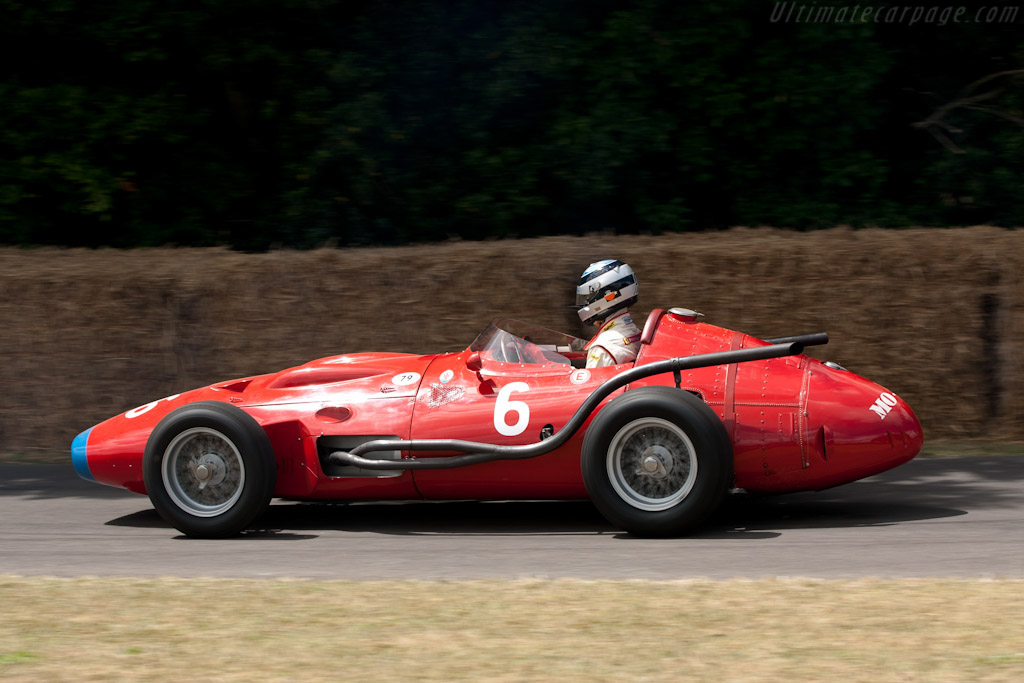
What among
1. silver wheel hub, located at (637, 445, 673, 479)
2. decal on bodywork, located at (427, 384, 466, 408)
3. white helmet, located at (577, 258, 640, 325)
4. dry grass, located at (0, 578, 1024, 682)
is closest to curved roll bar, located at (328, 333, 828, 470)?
decal on bodywork, located at (427, 384, 466, 408)

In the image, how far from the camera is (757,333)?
9750 millimetres

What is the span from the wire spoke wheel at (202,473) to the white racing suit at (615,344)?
2.16 m

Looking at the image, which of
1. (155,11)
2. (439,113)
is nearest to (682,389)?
(439,113)

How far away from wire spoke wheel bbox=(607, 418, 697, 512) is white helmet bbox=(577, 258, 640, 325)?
4.34 ft

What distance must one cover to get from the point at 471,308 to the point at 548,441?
3525 mm

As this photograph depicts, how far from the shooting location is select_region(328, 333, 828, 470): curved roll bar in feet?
21.4

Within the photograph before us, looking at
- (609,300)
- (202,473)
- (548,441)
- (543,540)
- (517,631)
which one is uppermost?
(609,300)

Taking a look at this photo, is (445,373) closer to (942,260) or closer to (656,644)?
(656,644)

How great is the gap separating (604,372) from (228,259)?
4.71 m

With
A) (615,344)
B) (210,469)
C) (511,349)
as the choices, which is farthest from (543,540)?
(210,469)

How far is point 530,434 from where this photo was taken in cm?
674

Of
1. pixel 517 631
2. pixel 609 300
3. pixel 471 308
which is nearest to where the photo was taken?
pixel 517 631

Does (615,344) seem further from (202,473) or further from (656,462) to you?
(202,473)

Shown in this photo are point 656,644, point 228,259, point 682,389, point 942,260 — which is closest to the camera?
point 656,644
